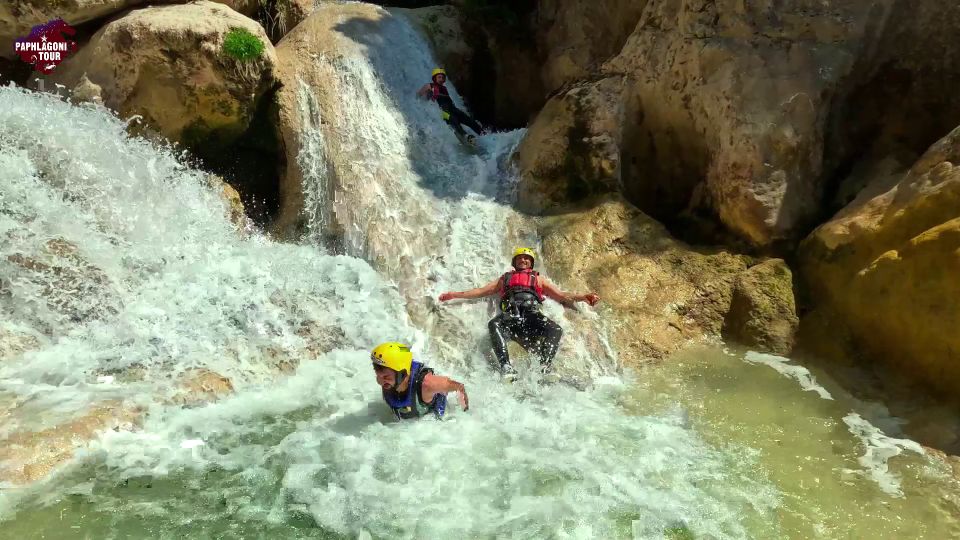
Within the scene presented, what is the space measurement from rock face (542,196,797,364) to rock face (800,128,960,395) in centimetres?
55

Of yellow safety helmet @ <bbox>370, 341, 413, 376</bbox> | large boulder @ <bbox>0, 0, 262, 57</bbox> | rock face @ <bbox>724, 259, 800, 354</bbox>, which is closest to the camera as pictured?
yellow safety helmet @ <bbox>370, 341, 413, 376</bbox>

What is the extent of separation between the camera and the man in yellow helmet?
191 inches

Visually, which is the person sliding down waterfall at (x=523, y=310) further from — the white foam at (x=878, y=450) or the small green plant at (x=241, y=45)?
the small green plant at (x=241, y=45)

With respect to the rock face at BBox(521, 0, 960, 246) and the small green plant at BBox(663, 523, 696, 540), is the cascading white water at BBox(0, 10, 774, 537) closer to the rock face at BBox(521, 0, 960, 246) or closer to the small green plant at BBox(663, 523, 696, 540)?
the small green plant at BBox(663, 523, 696, 540)

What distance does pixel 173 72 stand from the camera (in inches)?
309

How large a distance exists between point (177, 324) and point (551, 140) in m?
5.21

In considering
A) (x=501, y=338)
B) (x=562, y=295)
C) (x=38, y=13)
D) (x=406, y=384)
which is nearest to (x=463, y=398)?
(x=406, y=384)

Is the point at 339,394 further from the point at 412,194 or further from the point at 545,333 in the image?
the point at 412,194

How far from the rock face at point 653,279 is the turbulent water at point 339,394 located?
0.38 metres

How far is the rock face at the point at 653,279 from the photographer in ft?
21.1

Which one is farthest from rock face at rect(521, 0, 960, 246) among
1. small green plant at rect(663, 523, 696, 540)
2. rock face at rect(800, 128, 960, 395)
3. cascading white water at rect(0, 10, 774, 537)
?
small green plant at rect(663, 523, 696, 540)

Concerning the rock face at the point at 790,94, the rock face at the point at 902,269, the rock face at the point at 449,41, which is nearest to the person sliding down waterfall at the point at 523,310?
the rock face at the point at 790,94

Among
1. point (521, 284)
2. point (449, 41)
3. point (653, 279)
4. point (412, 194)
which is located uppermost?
point (449, 41)

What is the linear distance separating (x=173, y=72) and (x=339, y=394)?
5149 mm
